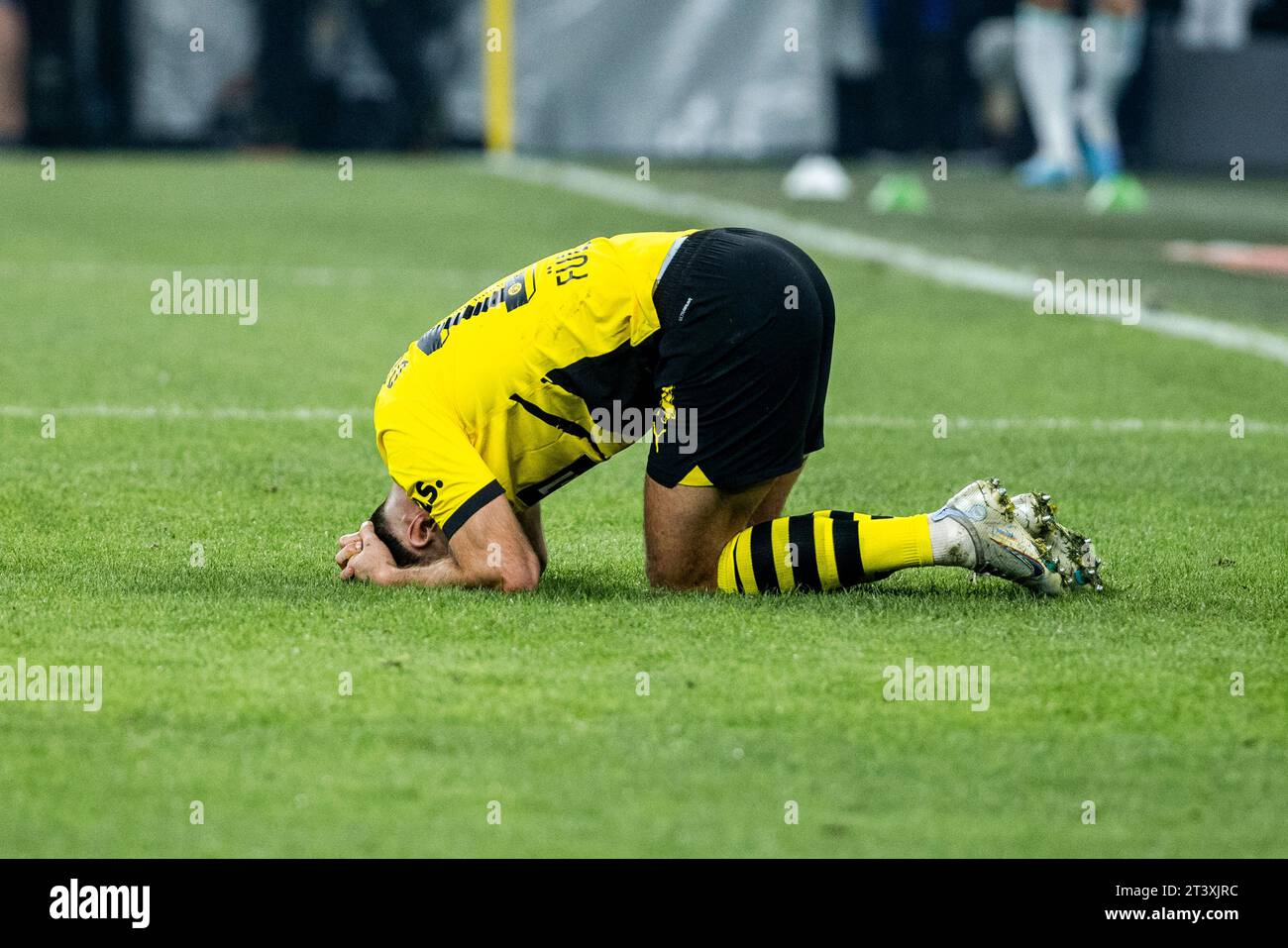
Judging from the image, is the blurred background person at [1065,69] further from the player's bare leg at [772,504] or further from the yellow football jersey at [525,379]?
the yellow football jersey at [525,379]

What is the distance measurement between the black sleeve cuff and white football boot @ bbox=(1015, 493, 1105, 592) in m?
1.24

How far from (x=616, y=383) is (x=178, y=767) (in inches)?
68.0

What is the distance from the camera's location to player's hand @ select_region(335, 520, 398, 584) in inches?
204

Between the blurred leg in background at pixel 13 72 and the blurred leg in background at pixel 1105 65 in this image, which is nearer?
the blurred leg in background at pixel 1105 65

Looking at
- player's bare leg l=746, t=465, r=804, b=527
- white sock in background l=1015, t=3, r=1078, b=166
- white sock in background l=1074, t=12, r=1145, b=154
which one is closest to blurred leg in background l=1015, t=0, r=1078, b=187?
white sock in background l=1015, t=3, r=1078, b=166

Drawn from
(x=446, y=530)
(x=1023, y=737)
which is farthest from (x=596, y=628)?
(x=1023, y=737)

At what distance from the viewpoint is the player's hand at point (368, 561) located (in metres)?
5.17

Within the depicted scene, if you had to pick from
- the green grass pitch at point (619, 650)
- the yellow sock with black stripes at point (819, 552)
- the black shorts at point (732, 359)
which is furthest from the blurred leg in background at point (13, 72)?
the yellow sock with black stripes at point (819, 552)

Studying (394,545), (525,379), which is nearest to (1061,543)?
(525,379)

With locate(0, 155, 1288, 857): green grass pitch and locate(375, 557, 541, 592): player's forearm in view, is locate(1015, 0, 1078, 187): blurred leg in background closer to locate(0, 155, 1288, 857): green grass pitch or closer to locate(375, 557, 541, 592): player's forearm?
locate(0, 155, 1288, 857): green grass pitch

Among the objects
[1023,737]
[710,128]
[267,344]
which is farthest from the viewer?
[710,128]

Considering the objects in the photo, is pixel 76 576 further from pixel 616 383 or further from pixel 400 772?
pixel 400 772

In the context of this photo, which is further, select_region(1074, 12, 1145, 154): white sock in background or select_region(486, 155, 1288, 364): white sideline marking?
select_region(1074, 12, 1145, 154): white sock in background

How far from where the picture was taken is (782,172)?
81.5ft
